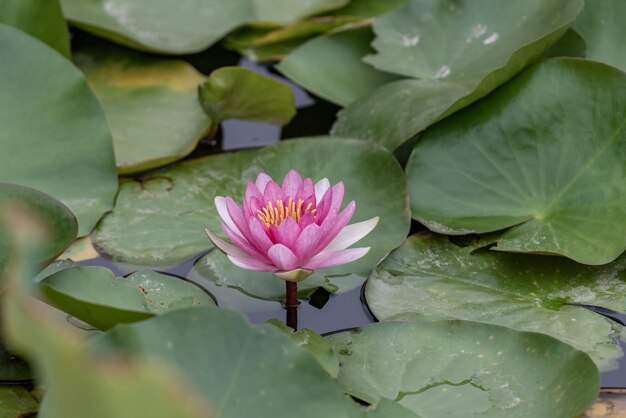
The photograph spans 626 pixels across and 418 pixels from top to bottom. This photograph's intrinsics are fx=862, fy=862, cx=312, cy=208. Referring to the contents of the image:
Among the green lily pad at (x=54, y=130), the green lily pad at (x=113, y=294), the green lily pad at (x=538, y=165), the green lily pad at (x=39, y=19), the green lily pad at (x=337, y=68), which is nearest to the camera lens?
the green lily pad at (x=113, y=294)

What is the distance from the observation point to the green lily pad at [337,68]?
7.24 feet

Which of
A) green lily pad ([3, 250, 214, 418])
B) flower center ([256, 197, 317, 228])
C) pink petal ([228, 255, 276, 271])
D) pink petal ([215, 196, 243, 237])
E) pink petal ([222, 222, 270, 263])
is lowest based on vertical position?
pink petal ([228, 255, 276, 271])

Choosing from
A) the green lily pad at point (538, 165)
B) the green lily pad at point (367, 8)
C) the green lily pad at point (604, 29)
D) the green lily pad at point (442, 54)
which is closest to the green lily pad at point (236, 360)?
the green lily pad at point (538, 165)

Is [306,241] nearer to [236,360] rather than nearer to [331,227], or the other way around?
[331,227]

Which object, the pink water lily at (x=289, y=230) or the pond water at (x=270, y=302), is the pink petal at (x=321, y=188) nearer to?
the pink water lily at (x=289, y=230)

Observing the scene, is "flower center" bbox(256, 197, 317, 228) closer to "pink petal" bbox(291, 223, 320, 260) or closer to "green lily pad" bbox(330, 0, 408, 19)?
"pink petal" bbox(291, 223, 320, 260)

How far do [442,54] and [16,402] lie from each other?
1262mm

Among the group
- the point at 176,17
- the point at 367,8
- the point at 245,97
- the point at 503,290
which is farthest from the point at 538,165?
the point at 176,17

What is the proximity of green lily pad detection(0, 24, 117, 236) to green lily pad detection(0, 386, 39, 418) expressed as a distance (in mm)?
434

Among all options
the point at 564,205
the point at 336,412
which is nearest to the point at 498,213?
the point at 564,205

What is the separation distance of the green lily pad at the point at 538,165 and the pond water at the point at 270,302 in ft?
0.39

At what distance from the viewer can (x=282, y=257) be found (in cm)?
137

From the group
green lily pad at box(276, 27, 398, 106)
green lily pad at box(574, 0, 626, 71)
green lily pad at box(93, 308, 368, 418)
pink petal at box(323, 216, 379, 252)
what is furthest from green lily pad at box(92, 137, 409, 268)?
Result: green lily pad at box(574, 0, 626, 71)

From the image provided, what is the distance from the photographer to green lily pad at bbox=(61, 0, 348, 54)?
228 centimetres
